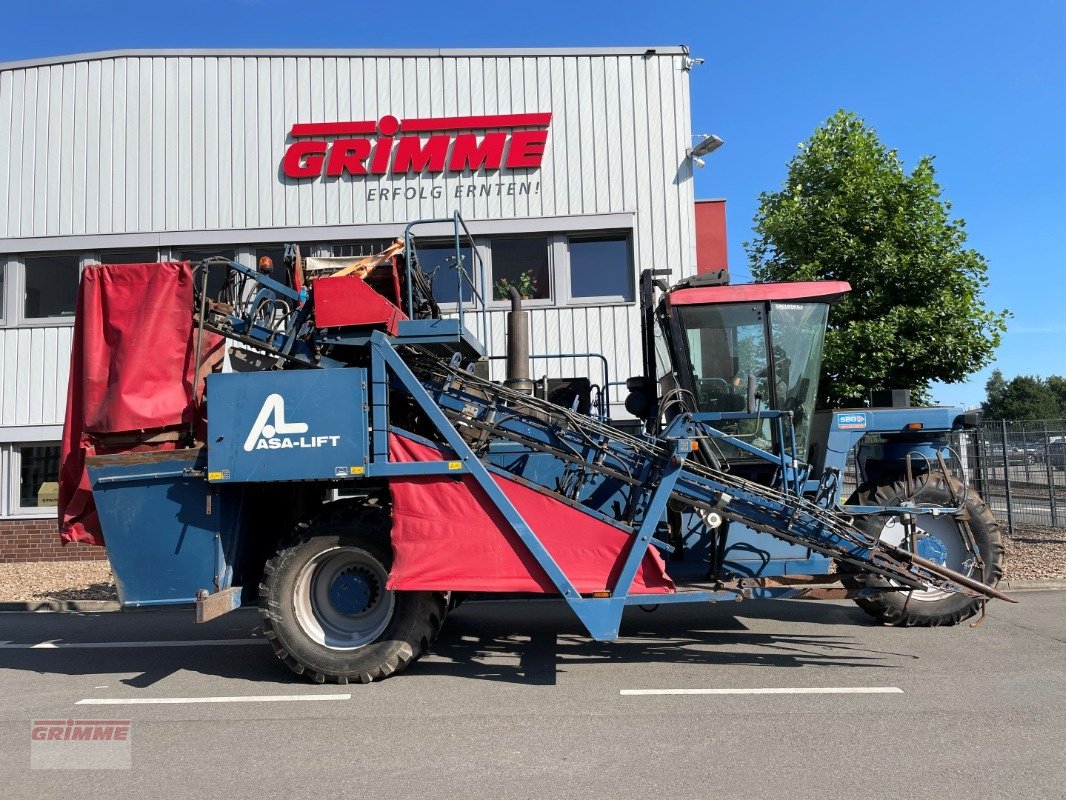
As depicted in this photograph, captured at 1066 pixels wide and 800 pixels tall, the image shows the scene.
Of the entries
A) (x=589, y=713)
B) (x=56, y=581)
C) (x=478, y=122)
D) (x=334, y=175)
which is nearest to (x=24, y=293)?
(x=56, y=581)

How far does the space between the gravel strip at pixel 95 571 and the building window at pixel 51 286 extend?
405 centimetres

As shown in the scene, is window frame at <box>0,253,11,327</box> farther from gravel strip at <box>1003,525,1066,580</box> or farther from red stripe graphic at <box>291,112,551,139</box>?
gravel strip at <box>1003,525,1066,580</box>

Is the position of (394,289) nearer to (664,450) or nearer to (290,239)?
(664,450)

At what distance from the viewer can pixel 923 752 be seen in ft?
12.9

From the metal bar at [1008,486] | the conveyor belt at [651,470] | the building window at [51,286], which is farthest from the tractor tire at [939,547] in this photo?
the building window at [51,286]

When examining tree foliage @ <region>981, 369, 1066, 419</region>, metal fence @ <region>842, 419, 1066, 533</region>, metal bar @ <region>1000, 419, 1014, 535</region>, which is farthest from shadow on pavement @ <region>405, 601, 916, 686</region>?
tree foliage @ <region>981, 369, 1066, 419</region>

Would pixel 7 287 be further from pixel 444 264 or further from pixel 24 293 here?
pixel 444 264

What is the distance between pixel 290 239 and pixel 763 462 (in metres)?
9.04

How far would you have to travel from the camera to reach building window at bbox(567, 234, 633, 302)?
12.2 meters

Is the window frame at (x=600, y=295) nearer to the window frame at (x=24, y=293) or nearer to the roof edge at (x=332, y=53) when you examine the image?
the roof edge at (x=332, y=53)

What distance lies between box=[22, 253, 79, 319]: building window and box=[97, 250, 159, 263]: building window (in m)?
0.44

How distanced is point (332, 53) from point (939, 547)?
11275mm

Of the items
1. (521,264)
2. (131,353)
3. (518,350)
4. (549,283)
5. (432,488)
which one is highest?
(521,264)
